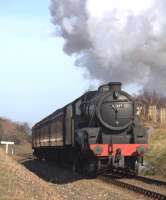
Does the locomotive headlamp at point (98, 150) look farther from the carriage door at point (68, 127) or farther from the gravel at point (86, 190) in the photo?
the carriage door at point (68, 127)

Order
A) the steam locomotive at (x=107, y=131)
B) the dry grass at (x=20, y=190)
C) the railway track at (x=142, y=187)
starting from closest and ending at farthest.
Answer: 1. the dry grass at (x=20, y=190)
2. the railway track at (x=142, y=187)
3. the steam locomotive at (x=107, y=131)

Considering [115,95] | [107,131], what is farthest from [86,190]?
[115,95]

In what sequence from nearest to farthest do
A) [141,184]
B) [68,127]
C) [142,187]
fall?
[142,187] < [141,184] < [68,127]

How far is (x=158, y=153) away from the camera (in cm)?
2875

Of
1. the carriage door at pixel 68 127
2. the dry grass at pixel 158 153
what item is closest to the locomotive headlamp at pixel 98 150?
the carriage door at pixel 68 127

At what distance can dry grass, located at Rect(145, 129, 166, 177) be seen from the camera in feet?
86.3

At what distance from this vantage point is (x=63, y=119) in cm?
2559

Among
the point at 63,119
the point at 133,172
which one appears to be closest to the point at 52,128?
the point at 63,119

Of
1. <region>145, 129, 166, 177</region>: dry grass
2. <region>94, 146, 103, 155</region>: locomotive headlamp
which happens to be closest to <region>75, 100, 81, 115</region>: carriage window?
<region>94, 146, 103, 155</region>: locomotive headlamp

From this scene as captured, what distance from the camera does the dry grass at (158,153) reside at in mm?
26312

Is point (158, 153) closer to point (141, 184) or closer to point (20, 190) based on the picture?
point (141, 184)

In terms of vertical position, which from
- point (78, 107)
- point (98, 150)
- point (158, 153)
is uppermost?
point (78, 107)

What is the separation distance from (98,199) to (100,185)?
3.87m

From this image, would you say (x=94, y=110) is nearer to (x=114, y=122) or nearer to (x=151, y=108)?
(x=114, y=122)
